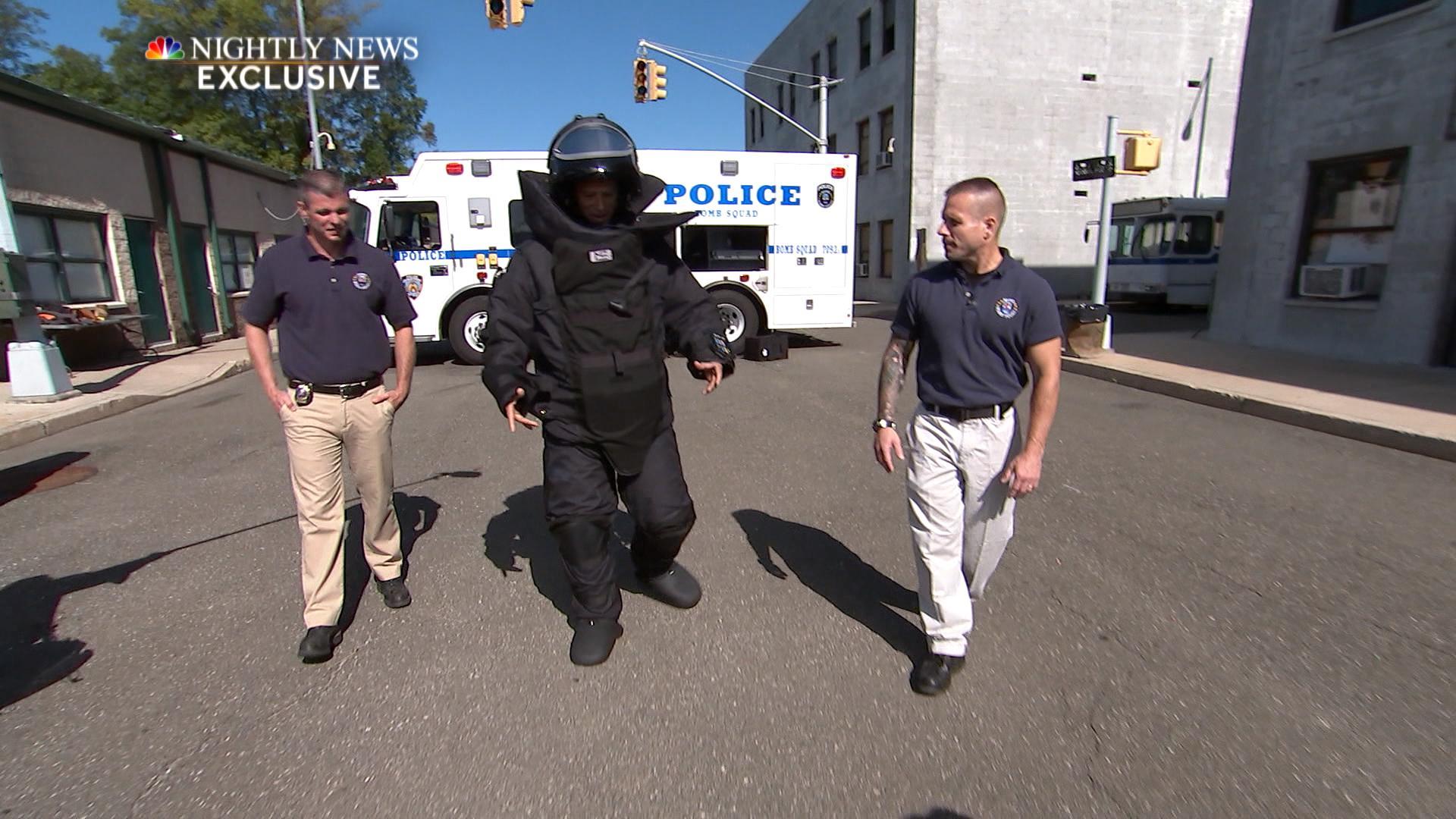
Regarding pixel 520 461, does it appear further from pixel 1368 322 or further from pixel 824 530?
pixel 1368 322

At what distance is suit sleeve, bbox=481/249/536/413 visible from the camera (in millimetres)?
2744

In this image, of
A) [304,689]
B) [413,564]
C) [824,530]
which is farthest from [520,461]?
[304,689]

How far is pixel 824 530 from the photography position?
4336 millimetres

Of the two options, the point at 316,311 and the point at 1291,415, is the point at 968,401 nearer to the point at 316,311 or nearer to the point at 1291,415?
the point at 316,311

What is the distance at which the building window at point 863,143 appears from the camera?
25.4 meters

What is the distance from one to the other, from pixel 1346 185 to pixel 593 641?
1197 centimetres

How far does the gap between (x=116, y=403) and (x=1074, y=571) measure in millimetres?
10114

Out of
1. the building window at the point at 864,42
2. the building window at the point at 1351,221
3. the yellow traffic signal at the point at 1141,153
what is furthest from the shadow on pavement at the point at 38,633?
the building window at the point at 864,42

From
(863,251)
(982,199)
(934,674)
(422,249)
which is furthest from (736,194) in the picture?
(863,251)

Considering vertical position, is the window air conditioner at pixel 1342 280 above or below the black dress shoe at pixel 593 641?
above

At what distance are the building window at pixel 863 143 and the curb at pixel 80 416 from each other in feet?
68.1

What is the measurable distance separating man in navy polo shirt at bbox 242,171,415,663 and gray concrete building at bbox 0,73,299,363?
35.1 feet

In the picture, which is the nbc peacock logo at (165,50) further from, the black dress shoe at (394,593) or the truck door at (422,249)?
the black dress shoe at (394,593)

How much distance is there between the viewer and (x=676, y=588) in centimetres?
342
